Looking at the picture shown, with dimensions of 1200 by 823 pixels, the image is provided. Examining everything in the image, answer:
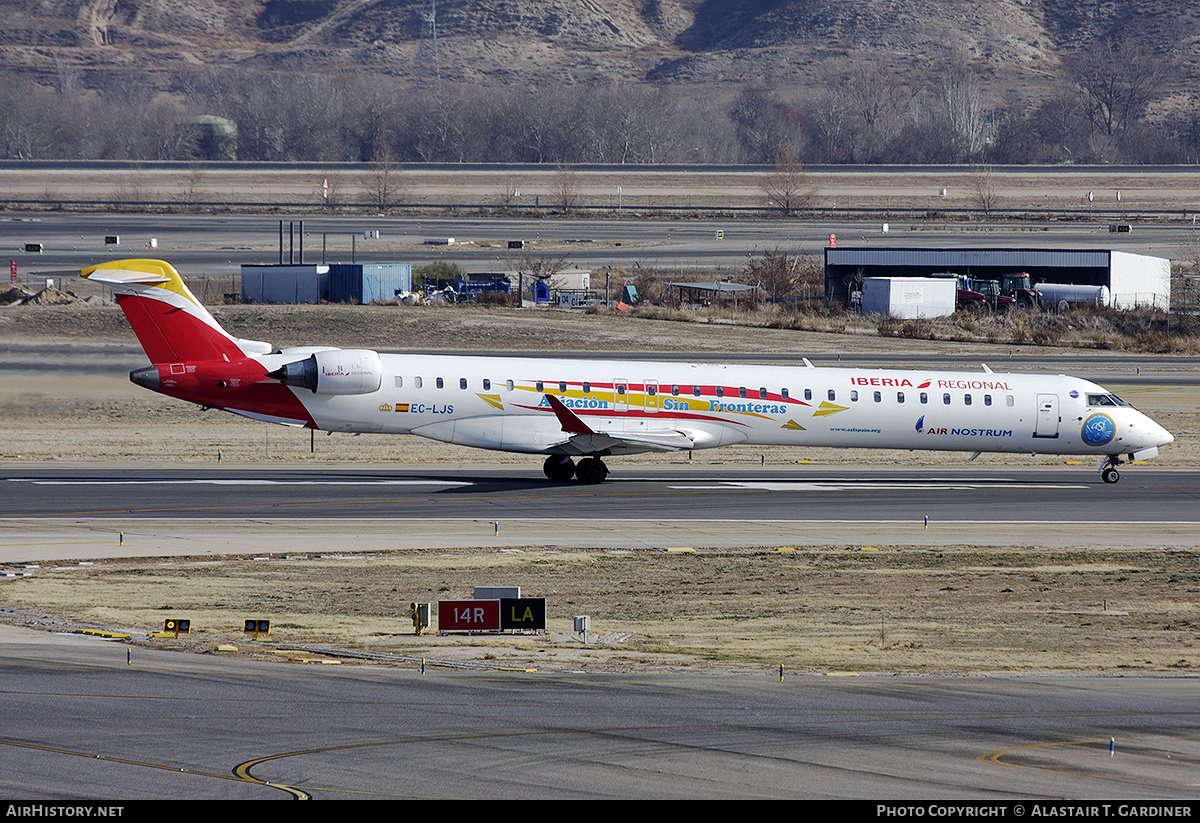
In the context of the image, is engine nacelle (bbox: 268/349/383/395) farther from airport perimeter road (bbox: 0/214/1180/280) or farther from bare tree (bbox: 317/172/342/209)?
bare tree (bbox: 317/172/342/209)

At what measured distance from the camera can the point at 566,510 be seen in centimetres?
3072

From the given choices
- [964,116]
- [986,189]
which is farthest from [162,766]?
[964,116]

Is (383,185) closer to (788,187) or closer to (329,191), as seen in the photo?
(329,191)

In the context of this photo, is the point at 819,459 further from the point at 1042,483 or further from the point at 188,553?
the point at 188,553

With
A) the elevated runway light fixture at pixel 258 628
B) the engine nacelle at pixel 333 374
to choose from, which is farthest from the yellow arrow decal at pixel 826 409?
the elevated runway light fixture at pixel 258 628

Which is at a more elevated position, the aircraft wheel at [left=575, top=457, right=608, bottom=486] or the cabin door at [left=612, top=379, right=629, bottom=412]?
the cabin door at [left=612, top=379, right=629, bottom=412]

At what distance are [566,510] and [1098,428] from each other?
15900mm

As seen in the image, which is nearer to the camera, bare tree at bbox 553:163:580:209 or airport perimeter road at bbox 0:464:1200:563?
airport perimeter road at bbox 0:464:1200:563

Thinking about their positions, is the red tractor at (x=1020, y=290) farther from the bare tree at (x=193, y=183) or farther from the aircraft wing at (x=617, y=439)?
the bare tree at (x=193, y=183)

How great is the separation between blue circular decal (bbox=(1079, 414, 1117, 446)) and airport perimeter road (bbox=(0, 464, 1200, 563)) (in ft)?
4.82

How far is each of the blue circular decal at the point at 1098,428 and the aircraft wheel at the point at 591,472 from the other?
13.7 meters

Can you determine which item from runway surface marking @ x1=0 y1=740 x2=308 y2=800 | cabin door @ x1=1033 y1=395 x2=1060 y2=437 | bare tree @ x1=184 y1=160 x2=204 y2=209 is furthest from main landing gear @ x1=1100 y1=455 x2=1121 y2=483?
bare tree @ x1=184 y1=160 x2=204 y2=209

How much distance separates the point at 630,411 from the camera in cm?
3359

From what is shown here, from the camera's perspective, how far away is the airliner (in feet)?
103
